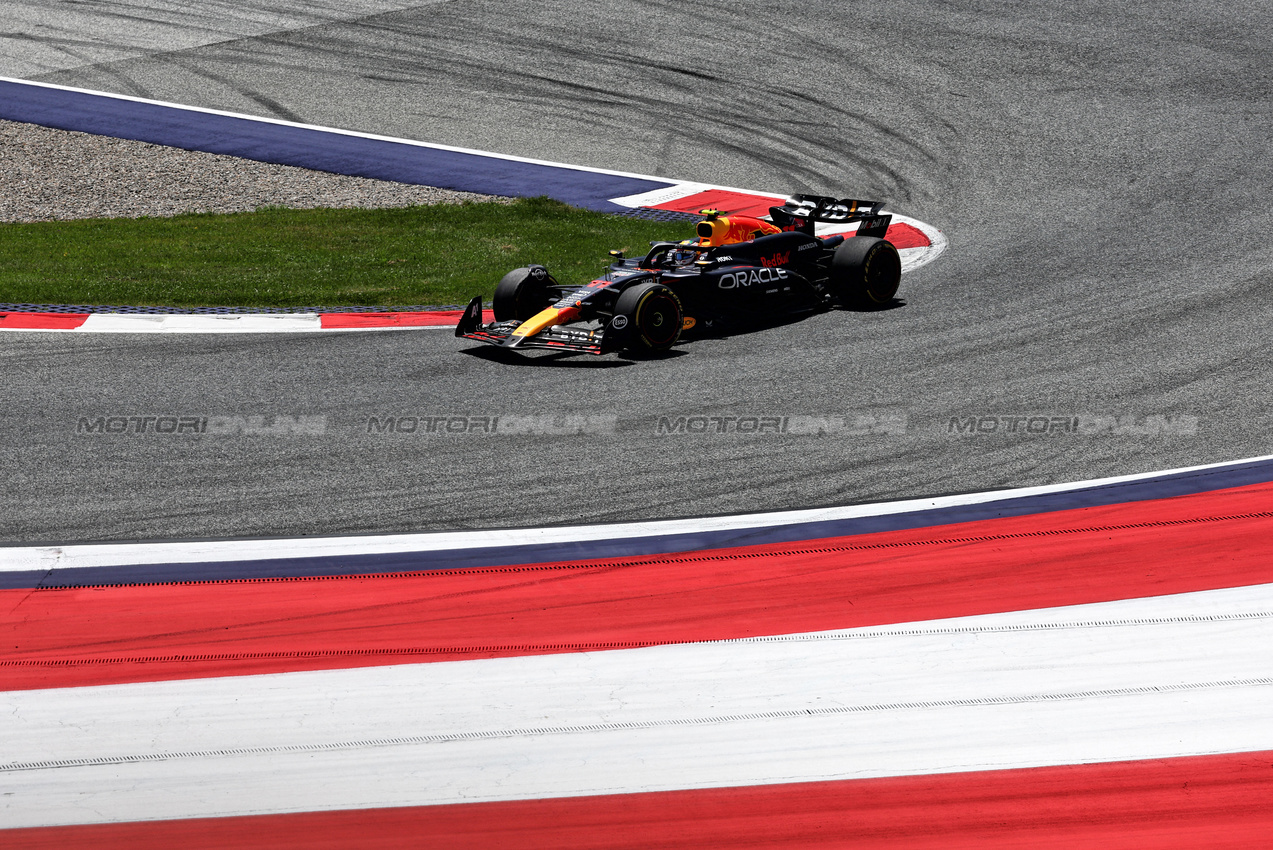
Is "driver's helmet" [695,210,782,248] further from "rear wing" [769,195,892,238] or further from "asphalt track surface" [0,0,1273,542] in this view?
"asphalt track surface" [0,0,1273,542]

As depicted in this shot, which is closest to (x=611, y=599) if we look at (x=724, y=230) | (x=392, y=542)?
(x=392, y=542)

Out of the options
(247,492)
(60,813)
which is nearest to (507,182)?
(247,492)

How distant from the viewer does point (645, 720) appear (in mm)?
5477

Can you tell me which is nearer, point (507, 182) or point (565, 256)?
point (565, 256)

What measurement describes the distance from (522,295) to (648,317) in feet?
4.68

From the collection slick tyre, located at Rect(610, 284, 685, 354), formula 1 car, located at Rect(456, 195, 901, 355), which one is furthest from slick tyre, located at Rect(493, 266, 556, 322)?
slick tyre, located at Rect(610, 284, 685, 354)

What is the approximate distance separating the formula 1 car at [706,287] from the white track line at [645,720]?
5455 mm

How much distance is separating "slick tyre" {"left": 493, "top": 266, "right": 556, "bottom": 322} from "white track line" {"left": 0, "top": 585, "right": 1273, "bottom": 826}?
6314 mm

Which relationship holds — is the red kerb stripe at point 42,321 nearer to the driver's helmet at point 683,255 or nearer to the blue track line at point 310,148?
the driver's helmet at point 683,255

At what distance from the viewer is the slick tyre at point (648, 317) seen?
36.2ft

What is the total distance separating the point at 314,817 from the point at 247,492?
3596 millimetres

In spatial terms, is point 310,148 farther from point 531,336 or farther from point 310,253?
point 531,336

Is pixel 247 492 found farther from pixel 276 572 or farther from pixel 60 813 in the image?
pixel 60 813

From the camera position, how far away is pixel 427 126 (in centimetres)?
2167
